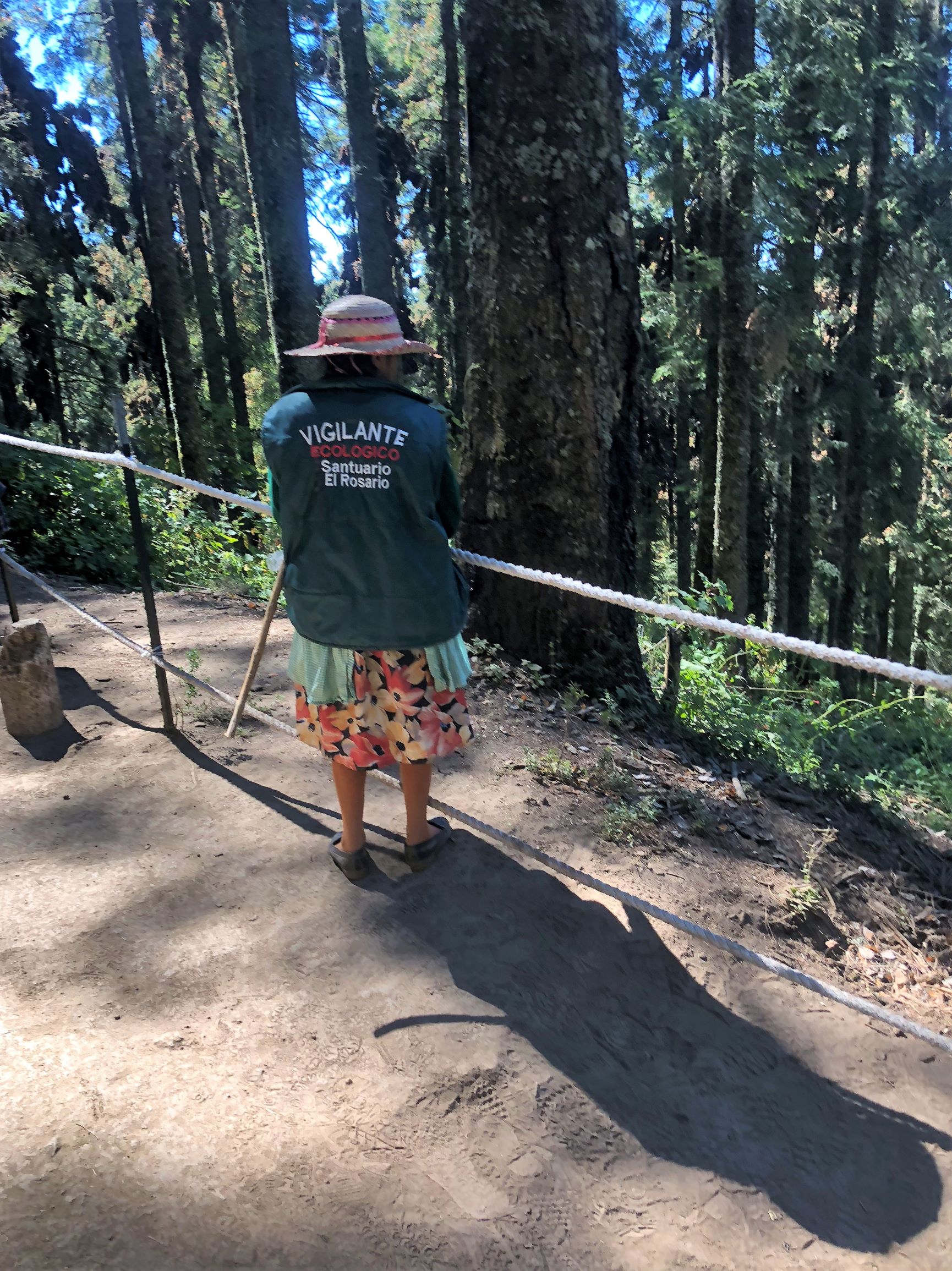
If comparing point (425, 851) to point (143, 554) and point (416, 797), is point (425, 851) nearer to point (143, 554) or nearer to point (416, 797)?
point (416, 797)

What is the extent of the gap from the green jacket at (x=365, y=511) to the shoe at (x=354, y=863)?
0.94 m

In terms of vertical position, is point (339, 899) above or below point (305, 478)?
below

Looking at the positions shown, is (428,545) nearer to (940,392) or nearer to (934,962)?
(934,962)

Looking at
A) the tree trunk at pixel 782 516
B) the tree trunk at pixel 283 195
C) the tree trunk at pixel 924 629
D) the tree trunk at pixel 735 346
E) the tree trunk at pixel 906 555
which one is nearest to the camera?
the tree trunk at pixel 283 195

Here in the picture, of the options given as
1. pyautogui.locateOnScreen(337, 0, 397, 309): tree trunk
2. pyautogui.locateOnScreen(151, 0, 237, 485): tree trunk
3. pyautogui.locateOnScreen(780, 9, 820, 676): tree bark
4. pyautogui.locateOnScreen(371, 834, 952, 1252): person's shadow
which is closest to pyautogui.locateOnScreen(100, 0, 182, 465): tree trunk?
pyautogui.locateOnScreen(151, 0, 237, 485): tree trunk

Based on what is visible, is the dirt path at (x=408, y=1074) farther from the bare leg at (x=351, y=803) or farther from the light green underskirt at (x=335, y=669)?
the light green underskirt at (x=335, y=669)

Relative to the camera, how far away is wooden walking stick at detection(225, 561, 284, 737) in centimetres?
379

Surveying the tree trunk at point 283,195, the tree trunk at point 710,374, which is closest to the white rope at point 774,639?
the tree trunk at point 283,195

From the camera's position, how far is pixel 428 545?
3059mm

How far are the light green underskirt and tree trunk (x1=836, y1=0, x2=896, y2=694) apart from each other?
44.2 ft

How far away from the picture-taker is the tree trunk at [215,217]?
16781 millimetres

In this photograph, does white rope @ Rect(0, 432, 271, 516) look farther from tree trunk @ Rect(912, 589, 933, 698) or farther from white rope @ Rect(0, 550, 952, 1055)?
tree trunk @ Rect(912, 589, 933, 698)

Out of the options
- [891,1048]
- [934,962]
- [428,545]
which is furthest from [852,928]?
[428,545]

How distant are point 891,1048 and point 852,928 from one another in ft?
2.78
